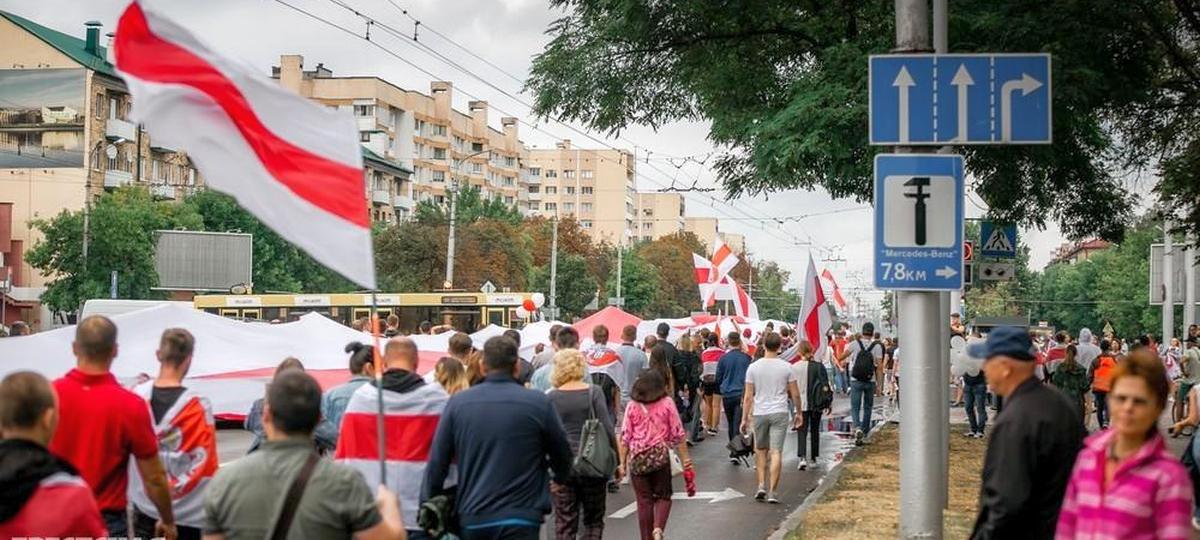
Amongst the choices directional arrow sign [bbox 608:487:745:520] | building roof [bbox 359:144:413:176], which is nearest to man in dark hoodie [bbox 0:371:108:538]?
directional arrow sign [bbox 608:487:745:520]

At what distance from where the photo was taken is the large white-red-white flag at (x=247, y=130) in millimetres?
5492

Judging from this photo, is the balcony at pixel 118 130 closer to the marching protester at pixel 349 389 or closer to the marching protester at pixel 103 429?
the marching protester at pixel 349 389

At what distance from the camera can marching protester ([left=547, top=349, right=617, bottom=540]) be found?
9.88 meters

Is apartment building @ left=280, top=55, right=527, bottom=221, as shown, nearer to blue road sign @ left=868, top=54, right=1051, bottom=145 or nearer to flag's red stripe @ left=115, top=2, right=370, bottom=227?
blue road sign @ left=868, top=54, right=1051, bottom=145

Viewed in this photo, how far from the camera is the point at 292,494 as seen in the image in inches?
191

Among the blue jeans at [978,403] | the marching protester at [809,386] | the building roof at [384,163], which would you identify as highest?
the building roof at [384,163]

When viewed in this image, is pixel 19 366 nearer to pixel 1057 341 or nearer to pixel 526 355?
pixel 526 355

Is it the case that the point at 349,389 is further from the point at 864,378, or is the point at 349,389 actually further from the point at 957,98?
the point at 864,378

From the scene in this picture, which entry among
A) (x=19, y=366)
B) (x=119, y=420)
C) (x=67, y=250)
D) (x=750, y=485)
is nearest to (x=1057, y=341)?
(x=750, y=485)

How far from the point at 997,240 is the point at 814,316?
293 centimetres

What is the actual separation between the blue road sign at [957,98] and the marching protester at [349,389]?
3.36 metres

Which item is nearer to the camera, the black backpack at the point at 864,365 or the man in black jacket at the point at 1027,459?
the man in black jacket at the point at 1027,459

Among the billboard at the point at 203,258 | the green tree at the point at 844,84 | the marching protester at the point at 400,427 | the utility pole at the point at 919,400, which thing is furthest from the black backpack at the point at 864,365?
the billboard at the point at 203,258

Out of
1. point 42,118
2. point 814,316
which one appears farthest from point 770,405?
point 42,118
